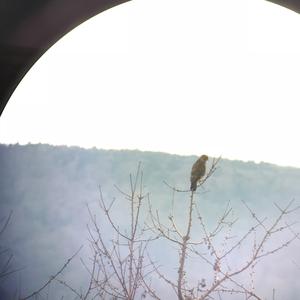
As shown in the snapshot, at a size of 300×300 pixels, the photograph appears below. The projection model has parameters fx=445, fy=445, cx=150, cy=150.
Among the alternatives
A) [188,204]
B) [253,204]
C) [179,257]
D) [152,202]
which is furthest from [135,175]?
[253,204]

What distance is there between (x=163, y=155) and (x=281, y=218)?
759mm

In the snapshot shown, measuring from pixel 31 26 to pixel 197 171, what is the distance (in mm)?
1126

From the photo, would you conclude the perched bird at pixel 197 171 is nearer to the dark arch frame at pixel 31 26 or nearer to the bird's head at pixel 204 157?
the bird's head at pixel 204 157

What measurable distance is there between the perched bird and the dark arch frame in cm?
89

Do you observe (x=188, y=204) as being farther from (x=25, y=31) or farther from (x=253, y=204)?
(x=25, y=31)

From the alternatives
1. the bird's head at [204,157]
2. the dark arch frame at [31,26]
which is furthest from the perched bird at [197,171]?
the dark arch frame at [31,26]

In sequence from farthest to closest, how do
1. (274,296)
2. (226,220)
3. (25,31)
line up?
(226,220)
(274,296)
(25,31)

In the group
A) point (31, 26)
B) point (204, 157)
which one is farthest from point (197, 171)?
point (31, 26)

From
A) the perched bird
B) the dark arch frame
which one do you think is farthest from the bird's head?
the dark arch frame

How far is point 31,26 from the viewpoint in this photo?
6.47ft

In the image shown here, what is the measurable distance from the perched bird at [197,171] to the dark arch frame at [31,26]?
2.92ft

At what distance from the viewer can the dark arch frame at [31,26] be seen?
1917mm

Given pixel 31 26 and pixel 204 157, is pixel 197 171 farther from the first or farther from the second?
pixel 31 26

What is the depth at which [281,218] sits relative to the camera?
→ 97.3 inches
